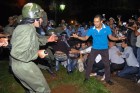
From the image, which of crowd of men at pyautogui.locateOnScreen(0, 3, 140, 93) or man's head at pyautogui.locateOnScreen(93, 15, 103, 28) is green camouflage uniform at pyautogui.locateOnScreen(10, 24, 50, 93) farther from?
man's head at pyautogui.locateOnScreen(93, 15, 103, 28)

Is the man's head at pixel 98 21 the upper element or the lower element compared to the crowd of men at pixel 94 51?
upper

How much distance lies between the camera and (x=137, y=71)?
9.95 metres

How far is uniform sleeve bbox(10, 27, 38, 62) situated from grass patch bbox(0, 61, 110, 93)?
405 centimetres

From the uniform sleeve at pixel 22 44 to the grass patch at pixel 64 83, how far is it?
4.05m

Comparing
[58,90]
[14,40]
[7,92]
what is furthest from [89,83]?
[14,40]

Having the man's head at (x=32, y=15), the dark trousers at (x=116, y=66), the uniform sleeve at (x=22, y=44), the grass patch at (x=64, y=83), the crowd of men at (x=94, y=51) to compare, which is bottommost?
the grass patch at (x=64, y=83)

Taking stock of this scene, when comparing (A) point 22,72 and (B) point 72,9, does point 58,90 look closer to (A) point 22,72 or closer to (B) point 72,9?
(A) point 22,72

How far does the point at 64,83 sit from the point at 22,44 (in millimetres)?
4785

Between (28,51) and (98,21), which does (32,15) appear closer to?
(28,51)

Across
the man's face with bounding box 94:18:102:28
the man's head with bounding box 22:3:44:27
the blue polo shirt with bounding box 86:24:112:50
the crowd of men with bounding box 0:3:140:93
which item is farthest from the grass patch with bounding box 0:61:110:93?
the man's head with bounding box 22:3:44:27

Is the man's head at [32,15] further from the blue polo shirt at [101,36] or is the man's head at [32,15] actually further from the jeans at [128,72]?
the jeans at [128,72]

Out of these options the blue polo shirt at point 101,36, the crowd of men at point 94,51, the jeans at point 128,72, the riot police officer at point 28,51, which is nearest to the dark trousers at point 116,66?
the crowd of men at point 94,51

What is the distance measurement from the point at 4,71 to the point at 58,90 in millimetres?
3035

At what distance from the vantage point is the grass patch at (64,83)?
331 inches
